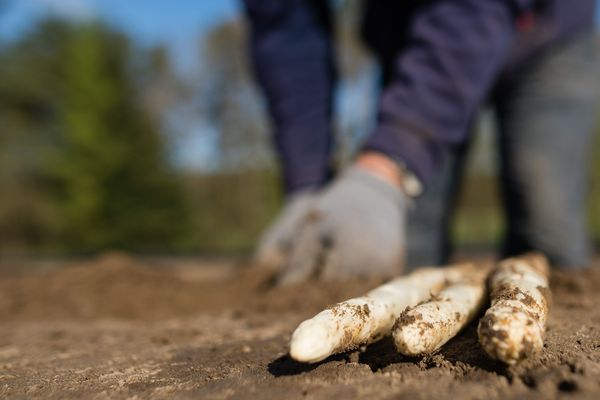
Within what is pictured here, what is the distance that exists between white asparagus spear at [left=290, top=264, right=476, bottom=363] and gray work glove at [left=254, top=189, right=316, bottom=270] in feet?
4.95

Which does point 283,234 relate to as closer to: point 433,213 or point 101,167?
point 433,213

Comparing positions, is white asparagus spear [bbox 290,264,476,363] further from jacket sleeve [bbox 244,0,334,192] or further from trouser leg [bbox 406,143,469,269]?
jacket sleeve [bbox 244,0,334,192]

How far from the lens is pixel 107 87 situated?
48.2ft

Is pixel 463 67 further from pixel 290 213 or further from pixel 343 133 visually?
pixel 343 133

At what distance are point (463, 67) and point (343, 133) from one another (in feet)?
39.7

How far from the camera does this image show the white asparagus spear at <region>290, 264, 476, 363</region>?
87 cm

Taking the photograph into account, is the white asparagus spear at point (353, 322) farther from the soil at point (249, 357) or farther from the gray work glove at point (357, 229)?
the gray work glove at point (357, 229)

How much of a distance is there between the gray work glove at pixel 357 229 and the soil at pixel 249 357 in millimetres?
156

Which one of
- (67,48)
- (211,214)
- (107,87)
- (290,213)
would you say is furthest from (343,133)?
(290,213)

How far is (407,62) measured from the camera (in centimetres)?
198

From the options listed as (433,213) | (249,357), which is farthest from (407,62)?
(249,357)

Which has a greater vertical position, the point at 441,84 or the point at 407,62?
the point at 407,62

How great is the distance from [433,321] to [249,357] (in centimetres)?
44

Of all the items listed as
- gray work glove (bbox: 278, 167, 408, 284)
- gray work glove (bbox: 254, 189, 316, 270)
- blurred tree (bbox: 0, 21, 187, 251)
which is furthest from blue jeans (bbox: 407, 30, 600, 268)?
blurred tree (bbox: 0, 21, 187, 251)
